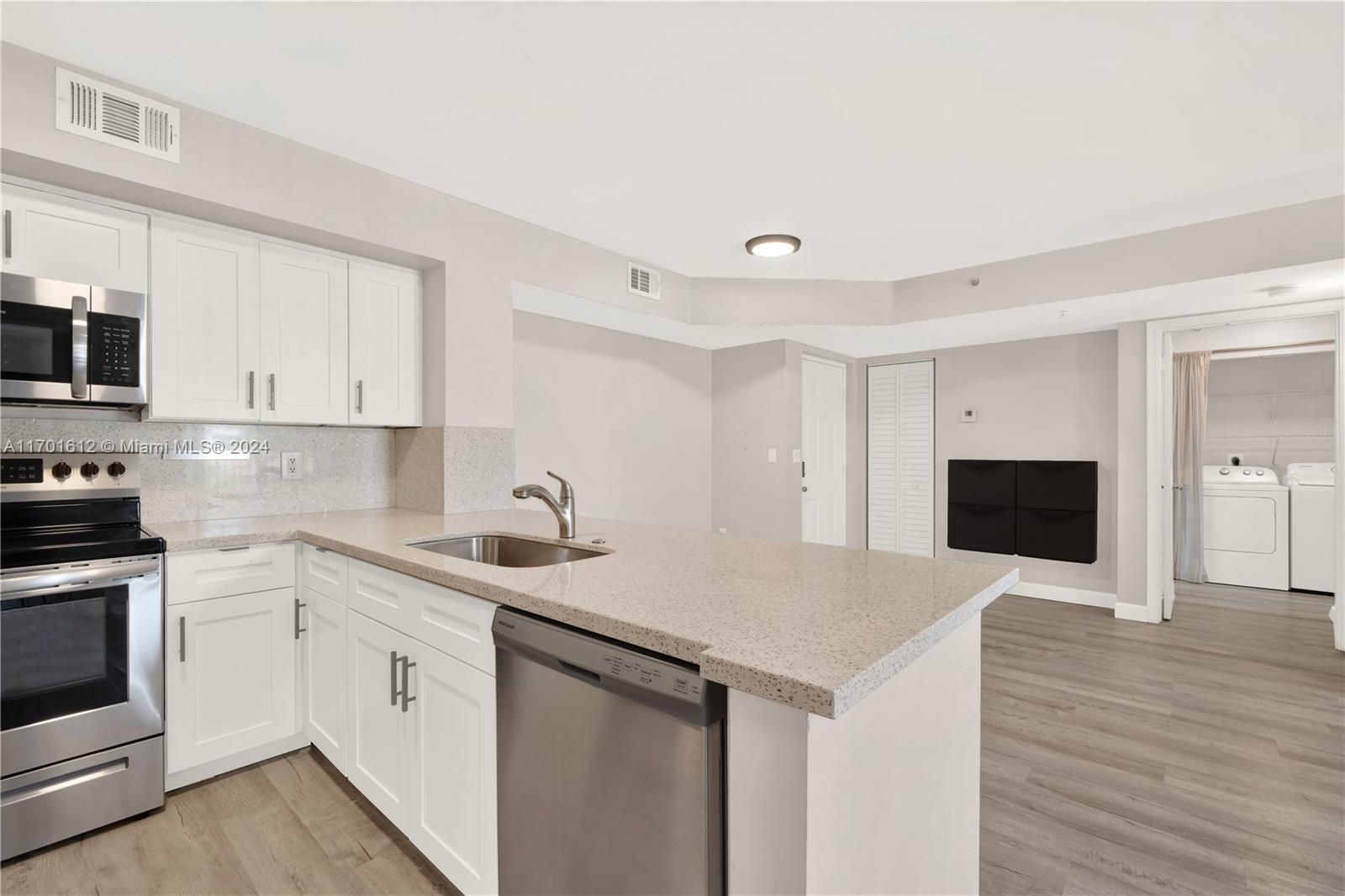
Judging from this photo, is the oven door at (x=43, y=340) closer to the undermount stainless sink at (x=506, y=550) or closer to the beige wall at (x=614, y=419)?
the undermount stainless sink at (x=506, y=550)

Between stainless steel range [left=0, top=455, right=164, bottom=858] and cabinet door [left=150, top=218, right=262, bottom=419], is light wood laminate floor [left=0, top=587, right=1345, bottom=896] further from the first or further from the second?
cabinet door [left=150, top=218, right=262, bottom=419]

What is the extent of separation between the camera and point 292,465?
2.81 metres

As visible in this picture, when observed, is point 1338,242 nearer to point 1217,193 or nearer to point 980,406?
point 1217,193

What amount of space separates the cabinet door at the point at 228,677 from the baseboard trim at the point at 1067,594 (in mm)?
4706

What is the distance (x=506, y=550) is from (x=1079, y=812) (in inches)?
87.6

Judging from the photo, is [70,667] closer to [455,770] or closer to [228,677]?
[228,677]

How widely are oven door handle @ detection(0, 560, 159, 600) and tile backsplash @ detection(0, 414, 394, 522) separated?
0.64 m

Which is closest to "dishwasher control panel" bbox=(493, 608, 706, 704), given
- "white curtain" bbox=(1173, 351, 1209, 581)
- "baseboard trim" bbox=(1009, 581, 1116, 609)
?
"baseboard trim" bbox=(1009, 581, 1116, 609)

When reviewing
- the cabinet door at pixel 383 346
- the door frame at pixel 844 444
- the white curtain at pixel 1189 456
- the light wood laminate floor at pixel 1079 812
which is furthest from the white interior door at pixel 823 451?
the cabinet door at pixel 383 346

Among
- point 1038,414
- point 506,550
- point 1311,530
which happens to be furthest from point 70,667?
point 1311,530

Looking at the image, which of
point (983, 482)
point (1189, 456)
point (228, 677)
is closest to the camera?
point (228, 677)

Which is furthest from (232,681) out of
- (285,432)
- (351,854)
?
(285,432)

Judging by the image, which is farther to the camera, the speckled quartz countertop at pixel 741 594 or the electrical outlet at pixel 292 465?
the electrical outlet at pixel 292 465

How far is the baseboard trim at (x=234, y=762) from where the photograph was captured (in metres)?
2.13
